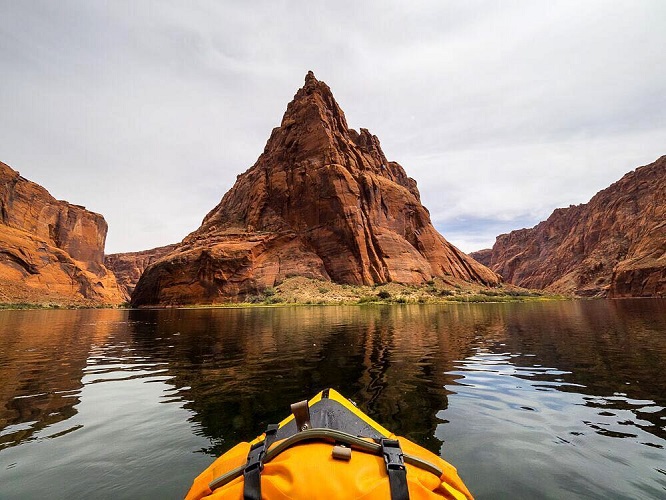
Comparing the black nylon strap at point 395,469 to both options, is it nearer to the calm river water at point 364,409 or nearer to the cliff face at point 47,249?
the calm river water at point 364,409

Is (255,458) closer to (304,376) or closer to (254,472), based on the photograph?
(254,472)

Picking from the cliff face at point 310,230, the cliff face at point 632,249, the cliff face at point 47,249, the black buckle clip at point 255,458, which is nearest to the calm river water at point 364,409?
the black buckle clip at point 255,458

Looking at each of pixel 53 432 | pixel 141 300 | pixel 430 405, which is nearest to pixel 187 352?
pixel 53 432

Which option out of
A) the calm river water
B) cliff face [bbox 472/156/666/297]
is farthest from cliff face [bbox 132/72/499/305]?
the calm river water

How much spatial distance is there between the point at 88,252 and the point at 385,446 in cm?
20276

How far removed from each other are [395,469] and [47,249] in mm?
172767

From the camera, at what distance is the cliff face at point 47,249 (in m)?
119

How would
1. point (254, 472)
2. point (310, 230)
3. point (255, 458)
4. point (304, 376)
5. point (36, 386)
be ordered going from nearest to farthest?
point (254, 472)
point (255, 458)
point (36, 386)
point (304, 376)
point (310, 230)

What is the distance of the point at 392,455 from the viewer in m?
2.66

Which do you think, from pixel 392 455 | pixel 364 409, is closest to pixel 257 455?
pixel 392 455

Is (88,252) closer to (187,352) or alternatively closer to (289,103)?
(289,103)

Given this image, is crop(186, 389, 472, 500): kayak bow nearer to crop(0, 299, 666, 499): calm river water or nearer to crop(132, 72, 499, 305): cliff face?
crop(0, 299, 666, 499): calm river water

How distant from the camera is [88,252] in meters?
170

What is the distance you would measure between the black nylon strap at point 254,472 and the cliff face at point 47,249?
141m
